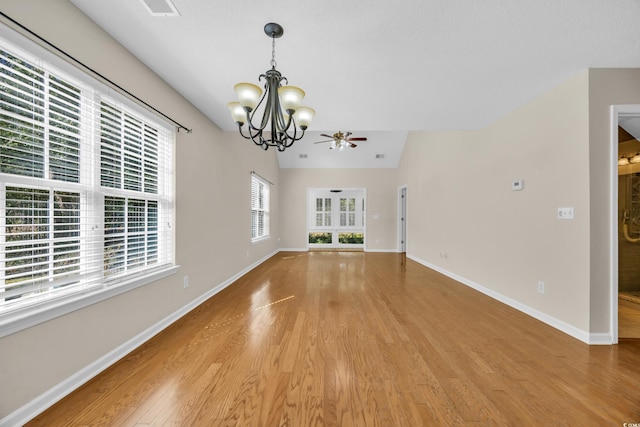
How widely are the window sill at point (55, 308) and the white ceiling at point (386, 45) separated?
1914 mm

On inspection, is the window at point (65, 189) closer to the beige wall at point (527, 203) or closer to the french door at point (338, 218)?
the beige wall at point (527, 203)

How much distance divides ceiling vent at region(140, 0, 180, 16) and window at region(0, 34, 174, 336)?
675 millimetres

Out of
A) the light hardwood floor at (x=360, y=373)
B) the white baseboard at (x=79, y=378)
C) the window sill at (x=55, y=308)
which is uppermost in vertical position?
the window sill at (x=55, y=308)

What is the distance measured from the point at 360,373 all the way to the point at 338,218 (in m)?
6.99

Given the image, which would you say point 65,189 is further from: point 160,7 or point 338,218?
point 338,218

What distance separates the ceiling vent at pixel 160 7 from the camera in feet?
5.15

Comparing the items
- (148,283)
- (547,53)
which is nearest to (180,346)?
(148,283)

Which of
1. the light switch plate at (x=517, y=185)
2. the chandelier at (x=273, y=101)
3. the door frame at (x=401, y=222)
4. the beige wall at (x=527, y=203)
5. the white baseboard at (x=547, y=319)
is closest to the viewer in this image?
the chandelier at (x=273, y=101)

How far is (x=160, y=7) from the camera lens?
5.27 ft

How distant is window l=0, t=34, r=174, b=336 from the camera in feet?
4.41

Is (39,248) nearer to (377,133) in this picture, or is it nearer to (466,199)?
(466,199)

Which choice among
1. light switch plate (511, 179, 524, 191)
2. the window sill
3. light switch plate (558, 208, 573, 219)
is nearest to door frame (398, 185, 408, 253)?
light switch plate (511, 179, 524, 191)

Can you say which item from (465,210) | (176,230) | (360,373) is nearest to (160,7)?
(176,230)

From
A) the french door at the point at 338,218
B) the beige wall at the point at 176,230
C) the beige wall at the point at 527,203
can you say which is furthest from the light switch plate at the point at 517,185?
the french door at the point at 338,218
